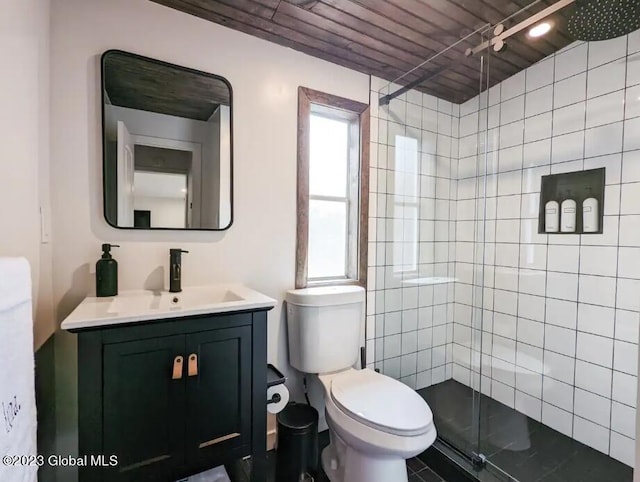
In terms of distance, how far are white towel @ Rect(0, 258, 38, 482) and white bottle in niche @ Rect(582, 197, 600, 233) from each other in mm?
2448

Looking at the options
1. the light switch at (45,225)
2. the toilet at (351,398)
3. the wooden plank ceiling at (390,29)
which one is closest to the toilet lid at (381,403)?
the toilet at (351,398)

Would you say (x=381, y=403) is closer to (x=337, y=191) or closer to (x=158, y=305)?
(x=158, y=305)

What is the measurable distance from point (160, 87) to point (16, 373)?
1.26m

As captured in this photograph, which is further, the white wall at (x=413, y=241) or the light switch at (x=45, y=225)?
the white wall at (x=413, y=241)

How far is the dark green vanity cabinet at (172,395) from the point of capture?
986 millimetres

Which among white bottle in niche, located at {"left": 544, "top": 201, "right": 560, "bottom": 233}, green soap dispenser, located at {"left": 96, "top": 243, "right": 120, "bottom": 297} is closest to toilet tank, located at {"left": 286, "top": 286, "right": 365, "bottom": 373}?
green soap dispenser, located at {"left": 96, "top": 243, "right": 120, "bottom": 297}

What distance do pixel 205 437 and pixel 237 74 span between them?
5.29ft

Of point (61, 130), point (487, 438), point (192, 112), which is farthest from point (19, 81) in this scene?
point (487, 438)

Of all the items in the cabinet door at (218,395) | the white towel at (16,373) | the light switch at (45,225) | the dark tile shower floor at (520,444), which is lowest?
the dark tile shower floor at (520,444)

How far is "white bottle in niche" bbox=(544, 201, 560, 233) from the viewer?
194 cm

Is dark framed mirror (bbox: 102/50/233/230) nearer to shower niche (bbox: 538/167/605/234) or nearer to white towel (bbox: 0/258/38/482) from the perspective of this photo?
white towel (bbox: 0/258/38/482)

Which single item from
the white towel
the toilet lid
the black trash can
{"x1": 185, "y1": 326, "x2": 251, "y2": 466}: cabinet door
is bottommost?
the black trash can

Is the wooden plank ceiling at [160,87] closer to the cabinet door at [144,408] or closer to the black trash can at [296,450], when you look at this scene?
the cabinet door at [144,408]

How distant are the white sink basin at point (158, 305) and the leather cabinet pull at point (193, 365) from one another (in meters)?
Result: 0.15
